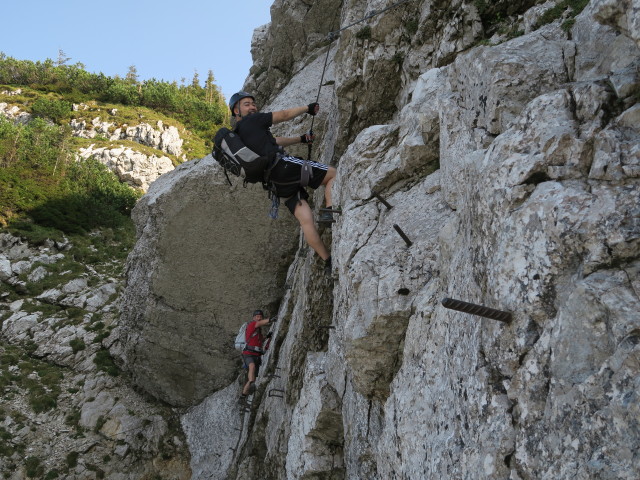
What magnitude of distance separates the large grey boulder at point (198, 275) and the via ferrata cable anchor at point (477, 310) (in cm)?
1153

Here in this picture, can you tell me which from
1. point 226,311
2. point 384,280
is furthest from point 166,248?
point 384,280

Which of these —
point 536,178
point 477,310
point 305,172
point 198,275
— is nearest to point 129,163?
point 198,275

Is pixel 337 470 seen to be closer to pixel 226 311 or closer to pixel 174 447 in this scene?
pixel 226 311

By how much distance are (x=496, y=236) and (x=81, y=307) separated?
78.2ft

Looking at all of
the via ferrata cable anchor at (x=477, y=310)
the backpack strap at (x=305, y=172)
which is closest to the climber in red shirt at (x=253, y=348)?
the backpack strap at (x=305, y=172)

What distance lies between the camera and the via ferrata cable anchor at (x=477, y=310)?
3.62 m

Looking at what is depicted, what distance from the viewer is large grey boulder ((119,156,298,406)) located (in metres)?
15.1

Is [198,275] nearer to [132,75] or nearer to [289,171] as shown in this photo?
[289,171]

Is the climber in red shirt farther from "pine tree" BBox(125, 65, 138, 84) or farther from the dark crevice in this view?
"pine tree" BBox(125, 65, 138, 84)

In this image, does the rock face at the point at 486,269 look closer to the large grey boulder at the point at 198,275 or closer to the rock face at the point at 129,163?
the large grey boulder at the point at 198,275

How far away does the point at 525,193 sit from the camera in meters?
3.91

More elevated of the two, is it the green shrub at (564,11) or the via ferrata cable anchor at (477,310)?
the green shrub at (564,11)

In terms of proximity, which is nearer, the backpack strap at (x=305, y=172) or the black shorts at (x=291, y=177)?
the backpack strap at (x=305, y=172)

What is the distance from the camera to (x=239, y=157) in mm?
9648
